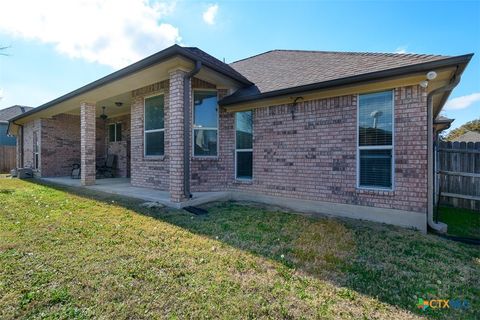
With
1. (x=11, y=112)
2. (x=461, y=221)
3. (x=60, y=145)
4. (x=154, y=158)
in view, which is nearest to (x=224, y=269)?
(x=154, y=158)

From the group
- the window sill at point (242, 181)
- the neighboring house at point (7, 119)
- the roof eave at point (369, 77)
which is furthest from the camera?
the neighboring house at point (7, 119)

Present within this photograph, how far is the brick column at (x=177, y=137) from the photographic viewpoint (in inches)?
214

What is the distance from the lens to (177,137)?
5445 mm

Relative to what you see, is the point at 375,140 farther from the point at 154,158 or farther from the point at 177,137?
the point at 154,158

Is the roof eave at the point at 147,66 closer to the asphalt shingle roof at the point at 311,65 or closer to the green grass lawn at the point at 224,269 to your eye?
the asphalt shingle roof at the point at 311,65

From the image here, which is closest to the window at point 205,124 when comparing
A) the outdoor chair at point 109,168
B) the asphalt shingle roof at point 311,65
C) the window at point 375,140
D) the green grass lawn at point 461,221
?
the asphalt shingle roof at point 311,65

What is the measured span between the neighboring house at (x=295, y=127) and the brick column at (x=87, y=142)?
0.04 meters

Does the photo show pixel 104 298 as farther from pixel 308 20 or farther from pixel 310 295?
pixel 308 20

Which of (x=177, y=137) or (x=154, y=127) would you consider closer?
(x=177, y=137)

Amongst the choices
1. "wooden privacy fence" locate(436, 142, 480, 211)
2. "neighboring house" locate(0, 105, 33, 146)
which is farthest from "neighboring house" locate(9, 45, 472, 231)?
"neighboring house" locate(0, 105, 33, 146)

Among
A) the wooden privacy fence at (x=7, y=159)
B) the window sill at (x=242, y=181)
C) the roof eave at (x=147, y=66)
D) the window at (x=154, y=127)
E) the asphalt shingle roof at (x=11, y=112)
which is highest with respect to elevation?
the asphalt shingle roof at (x=11, y=112)

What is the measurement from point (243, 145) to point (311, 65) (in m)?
3.12

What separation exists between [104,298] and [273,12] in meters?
8.19

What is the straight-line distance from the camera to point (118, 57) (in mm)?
11273
